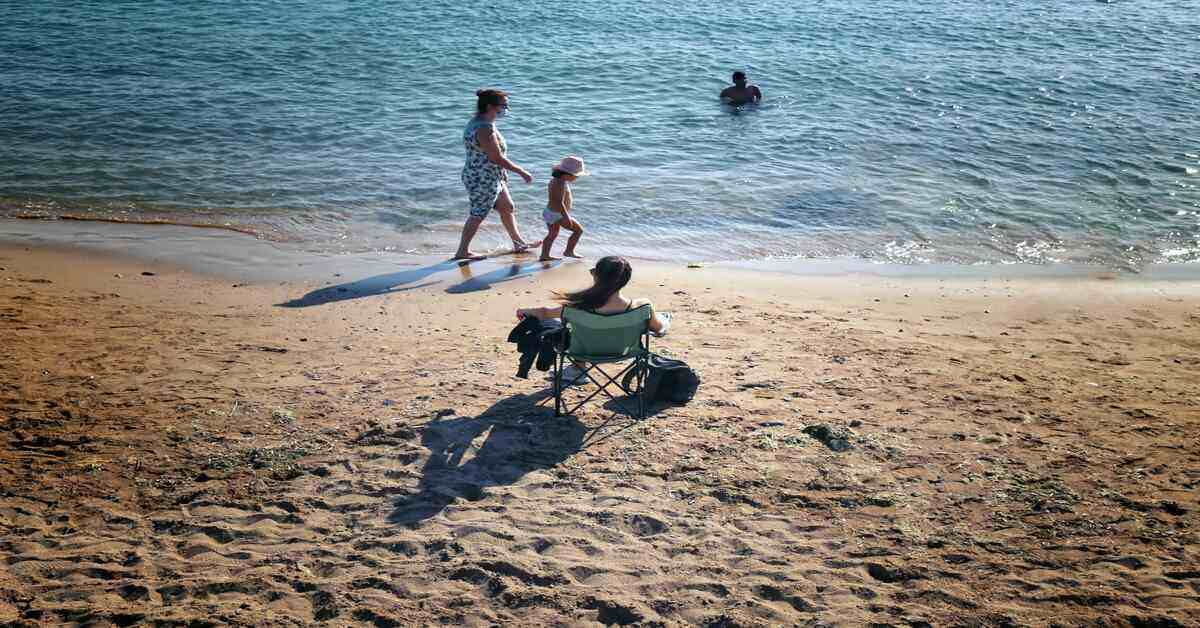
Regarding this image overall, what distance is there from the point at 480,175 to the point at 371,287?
158 centimetres

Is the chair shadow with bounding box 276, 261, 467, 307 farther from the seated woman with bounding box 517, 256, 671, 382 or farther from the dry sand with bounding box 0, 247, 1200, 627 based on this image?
the seated woman with bounding box 517, 256, 671, 382

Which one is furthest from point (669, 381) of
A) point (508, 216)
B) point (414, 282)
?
point (508, 216)

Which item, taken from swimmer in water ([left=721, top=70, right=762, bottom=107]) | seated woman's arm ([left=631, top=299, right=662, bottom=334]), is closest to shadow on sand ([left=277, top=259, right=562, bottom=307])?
seated woman's arm ([left=631, top=299, right=662, bottom=334])

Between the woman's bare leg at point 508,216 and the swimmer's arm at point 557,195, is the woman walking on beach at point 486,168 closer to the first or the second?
the woman's bare leg at point 508,216

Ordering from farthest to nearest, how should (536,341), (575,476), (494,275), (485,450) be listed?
(494,275)
(536,341)
(485,450)
(575,476)

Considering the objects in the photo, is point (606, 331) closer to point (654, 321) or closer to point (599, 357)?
point (599, 357)

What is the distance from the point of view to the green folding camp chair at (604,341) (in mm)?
5945

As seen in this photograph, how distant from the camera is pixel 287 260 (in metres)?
10.0

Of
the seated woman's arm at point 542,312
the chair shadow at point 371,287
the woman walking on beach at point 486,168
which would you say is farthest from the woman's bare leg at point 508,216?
the seated woman's arm at point 542,312

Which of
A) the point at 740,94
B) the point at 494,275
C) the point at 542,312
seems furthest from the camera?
the point at 740,94

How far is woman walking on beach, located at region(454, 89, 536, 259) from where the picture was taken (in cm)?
912

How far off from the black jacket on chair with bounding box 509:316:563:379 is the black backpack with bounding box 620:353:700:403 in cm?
57

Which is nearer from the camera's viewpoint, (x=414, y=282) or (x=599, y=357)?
(x=599, y=357)

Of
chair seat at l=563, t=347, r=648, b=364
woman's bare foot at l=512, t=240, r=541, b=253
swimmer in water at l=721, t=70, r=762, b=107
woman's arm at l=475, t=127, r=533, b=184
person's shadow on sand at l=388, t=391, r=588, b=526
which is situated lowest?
person's shadow on sand at l=388, t=391, r=588, b=526
